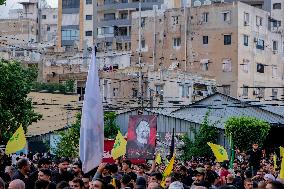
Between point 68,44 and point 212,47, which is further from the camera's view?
point 68,44

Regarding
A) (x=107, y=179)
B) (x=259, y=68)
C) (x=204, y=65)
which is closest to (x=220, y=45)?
(x=204, y=65)

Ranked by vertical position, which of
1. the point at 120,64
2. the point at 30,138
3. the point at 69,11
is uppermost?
the point at 69,11

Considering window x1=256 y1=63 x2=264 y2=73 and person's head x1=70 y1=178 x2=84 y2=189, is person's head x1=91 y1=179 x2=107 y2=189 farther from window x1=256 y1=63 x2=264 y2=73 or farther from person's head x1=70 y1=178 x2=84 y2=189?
window x1=256 y1=63 x2=264 y2=73

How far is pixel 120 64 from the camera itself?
7694cm

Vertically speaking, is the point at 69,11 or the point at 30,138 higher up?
the point at 69,11

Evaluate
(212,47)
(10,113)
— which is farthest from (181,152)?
(212,47)

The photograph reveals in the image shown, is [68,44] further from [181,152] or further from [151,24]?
[181,152]

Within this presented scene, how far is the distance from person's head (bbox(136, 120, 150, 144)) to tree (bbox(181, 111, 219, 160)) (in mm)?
21849

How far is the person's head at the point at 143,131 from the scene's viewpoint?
71.8ft

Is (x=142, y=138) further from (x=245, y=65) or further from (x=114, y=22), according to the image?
(x=114, y=22)

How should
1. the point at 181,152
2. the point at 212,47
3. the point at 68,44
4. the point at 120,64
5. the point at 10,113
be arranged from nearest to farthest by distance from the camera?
the point at 10,113 → the point at 181,152 → the point at 212,47 → the point at 120,64 → the point at 68,44

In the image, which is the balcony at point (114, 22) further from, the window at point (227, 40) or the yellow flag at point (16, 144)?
the yellow flag at point (16, 144)

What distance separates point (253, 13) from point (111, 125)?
1077 inches

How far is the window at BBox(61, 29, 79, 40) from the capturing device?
92.1 metres
